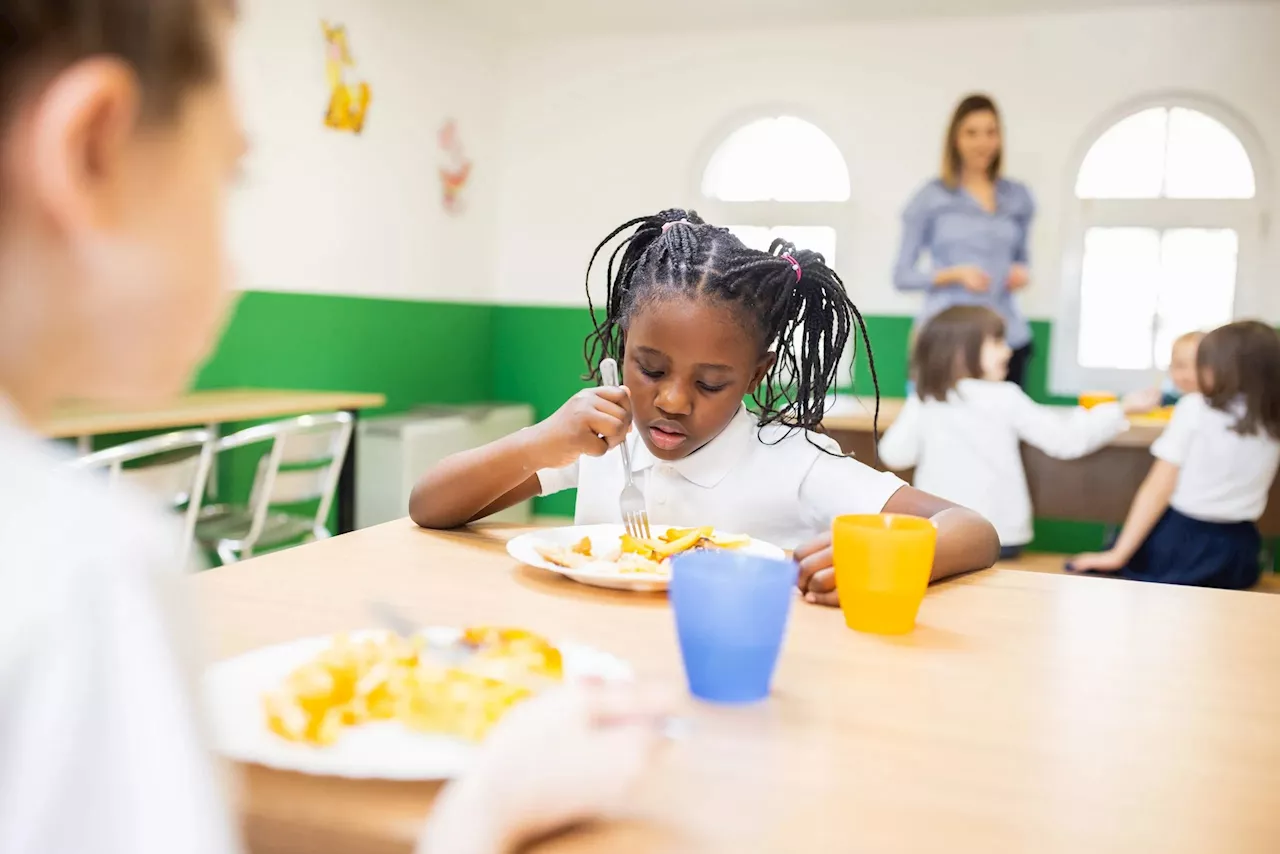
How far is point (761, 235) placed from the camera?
5.38 m

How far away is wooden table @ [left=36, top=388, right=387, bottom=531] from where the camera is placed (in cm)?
284

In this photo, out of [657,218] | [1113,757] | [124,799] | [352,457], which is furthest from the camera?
[352,457]

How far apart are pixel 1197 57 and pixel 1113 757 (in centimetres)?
500

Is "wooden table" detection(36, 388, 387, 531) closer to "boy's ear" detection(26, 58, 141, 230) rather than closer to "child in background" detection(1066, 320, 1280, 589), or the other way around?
"boy's ear" detection(26, 58, 141, 230)

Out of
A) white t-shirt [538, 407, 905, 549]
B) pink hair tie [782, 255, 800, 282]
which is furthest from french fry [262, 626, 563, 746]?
pink hair tie [782, 255, 800, 282]

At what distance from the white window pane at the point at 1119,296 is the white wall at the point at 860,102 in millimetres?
175

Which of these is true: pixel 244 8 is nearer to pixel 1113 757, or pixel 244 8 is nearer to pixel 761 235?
pixel 1113 757

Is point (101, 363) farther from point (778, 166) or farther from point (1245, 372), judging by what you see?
point (778, 166)

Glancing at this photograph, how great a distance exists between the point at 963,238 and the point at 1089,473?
4.42ft

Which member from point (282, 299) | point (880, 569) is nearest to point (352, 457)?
point (282, 299)

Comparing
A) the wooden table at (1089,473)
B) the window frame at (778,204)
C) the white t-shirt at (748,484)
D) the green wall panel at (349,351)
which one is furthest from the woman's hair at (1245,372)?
the green wall panel at (349,351)

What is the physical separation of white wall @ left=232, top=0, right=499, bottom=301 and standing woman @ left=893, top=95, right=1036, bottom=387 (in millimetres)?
2280

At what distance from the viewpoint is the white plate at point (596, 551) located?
3.36ft

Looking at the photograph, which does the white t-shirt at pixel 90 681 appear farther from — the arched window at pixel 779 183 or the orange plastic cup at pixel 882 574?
the arched window at pixel 779 183
